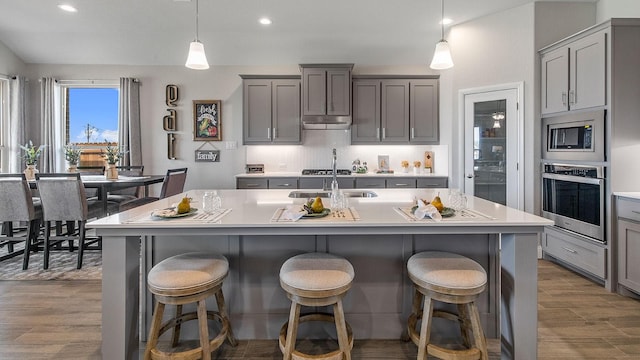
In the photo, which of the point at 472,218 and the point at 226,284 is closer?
the point at 472,218

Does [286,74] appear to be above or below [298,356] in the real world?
above

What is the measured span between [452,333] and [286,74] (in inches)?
166

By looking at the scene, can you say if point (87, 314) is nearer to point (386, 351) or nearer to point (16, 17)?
point (386, 351)

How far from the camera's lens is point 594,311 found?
2512mm

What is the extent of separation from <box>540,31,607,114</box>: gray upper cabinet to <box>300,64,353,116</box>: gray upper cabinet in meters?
2.32

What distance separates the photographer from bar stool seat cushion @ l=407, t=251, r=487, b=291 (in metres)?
1.61

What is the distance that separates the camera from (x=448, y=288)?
161cm

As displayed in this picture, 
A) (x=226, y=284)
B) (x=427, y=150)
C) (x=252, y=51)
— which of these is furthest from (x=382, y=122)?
(x=226, y=284)

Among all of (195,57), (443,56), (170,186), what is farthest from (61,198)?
(443,56)

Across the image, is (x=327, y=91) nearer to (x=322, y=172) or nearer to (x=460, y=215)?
(x=322, y=172)

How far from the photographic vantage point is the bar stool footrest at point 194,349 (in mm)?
1655

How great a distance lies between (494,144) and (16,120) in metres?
6.77

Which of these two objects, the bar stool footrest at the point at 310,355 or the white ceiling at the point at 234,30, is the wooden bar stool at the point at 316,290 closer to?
the bar stool footrest at the point at 310,355

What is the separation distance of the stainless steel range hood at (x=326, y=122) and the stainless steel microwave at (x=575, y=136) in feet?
7.87
